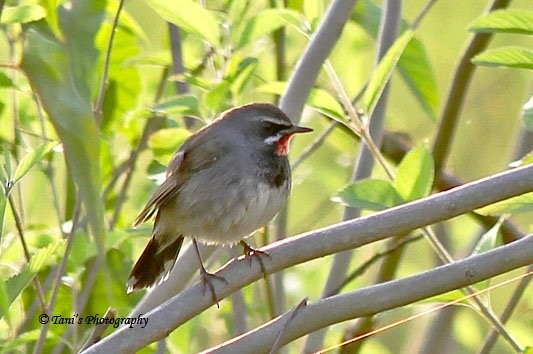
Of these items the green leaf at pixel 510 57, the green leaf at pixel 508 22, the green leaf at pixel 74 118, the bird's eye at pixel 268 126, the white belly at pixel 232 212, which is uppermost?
the green leaf at pixel 74 118

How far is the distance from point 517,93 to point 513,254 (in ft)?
13.5

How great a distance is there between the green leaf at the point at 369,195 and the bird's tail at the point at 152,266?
74cm

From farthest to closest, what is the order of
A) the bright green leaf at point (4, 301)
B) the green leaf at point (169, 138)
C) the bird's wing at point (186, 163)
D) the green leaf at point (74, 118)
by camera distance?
the bird's wing at point (186, 163) < the green leaf at point (169, 138) < the bright green leaf at point (4, 301) < the green leaf at point (74, 118)

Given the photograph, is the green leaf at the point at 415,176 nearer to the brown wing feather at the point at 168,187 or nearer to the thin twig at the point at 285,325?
the thin twig at the point at 285,325

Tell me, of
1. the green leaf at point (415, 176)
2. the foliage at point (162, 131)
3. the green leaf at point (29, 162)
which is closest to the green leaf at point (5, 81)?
the foliage at point (162, 131)

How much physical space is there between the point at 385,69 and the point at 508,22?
0.34 metres

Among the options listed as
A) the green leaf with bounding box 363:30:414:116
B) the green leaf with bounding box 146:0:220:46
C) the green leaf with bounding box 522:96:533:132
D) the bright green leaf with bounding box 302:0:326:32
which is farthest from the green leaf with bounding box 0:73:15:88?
the green leaf with bounding box 522:96:533:132

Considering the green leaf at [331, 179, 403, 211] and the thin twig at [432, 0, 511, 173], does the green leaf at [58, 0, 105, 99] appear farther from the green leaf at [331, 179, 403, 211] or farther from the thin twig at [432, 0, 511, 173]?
the thin twig at [432, 0, 511, 173]

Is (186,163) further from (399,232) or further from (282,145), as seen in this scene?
(399,232)

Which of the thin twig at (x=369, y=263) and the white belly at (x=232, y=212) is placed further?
A: the thin twig at (x=369, y=263)

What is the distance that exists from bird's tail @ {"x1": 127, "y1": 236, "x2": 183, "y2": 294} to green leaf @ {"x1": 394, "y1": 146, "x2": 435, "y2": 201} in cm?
82

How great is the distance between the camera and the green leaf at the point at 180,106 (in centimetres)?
290

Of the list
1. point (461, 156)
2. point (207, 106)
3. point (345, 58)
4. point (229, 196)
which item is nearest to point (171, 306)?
point (207, 106)

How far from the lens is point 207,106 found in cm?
297
